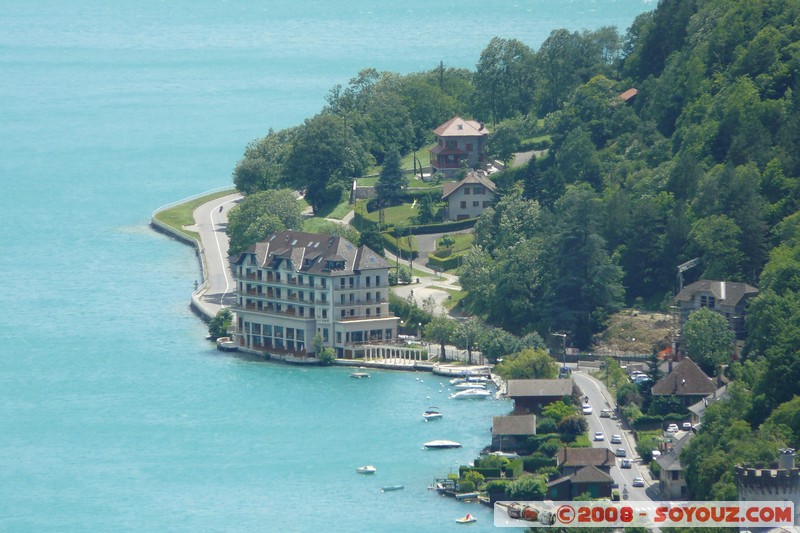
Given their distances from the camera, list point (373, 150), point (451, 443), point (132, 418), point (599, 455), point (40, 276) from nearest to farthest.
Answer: point (599, 455), point (451, 443), point (132, 418), point (40, 276), point (373, 150)

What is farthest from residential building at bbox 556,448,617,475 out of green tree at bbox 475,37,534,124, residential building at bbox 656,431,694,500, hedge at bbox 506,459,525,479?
green tree at bbox 475,37,534,124

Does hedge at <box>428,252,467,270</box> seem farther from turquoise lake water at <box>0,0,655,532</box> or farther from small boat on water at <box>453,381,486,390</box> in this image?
small boat on water at <box>453,381,486,390</box>

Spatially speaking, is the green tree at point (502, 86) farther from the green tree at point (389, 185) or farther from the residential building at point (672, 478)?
the residential building at point (672, 478)

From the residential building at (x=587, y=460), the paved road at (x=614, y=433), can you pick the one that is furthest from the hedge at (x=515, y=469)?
the paved road at (x=614, y=433)

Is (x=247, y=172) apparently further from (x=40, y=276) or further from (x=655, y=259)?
(x=655, y=259)

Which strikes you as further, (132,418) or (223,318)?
(223,318)

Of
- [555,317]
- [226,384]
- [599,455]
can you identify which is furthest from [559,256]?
[599,455]

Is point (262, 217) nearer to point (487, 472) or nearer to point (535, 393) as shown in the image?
point (535, 393)
